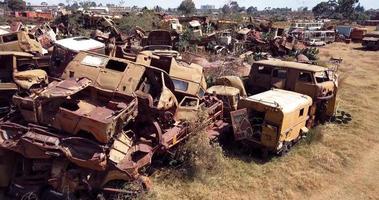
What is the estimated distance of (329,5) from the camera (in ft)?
323

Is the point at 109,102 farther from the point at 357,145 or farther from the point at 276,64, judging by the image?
the point at 357,145

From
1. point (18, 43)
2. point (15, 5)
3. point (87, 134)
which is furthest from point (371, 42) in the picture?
point (15, 5)

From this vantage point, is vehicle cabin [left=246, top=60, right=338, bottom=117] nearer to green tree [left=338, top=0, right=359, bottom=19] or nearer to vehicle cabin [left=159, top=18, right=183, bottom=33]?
vehicle cabin [left=159, top=18, right=183, bottom=33]

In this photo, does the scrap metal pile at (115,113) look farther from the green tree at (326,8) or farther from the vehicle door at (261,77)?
the green tree at (326,8)

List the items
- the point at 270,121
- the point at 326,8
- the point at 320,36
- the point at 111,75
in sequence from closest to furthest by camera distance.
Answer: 1. the point at 111,75
2. the point at 270,121
3. the point at 320,36
4. the point at 326,8

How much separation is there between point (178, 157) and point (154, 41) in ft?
40.0

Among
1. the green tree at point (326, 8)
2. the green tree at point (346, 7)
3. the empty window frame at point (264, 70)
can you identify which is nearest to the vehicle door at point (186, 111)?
the empty window frame at point (264, 70)

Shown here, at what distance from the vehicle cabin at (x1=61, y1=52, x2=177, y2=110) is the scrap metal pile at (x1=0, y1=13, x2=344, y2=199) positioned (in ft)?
0.09

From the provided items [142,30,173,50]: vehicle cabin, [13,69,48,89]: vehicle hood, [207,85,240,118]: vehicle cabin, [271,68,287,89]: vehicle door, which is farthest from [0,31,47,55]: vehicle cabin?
[271,68,287,89]: vehicle door

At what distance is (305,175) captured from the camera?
10359 millimetres

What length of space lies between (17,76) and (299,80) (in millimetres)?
9407

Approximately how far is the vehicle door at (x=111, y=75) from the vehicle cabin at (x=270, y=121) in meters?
3.52

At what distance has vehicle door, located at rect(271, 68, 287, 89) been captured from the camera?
1391cm

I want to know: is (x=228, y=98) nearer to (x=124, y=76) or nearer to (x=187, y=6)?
(x=124, y=76)
